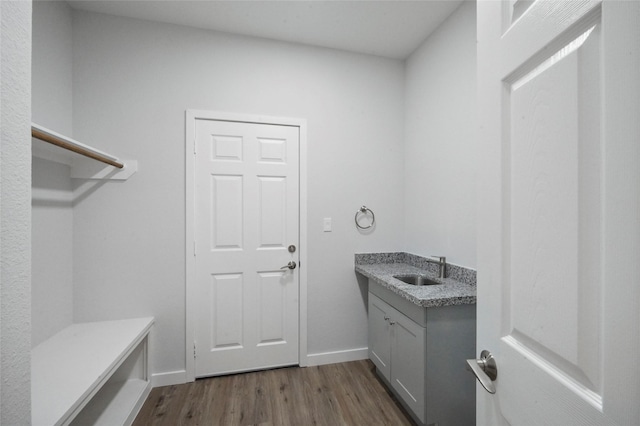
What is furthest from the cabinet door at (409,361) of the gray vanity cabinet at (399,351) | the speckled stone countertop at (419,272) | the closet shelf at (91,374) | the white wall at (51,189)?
the white wall at (51,189)

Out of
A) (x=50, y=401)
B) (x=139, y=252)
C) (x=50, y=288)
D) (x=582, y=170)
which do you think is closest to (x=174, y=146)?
(x=139, y=252)

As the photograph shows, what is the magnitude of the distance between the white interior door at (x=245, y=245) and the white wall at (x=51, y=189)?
0.86 meters

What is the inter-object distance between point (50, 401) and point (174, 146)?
1664mm

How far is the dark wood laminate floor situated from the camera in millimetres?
1724

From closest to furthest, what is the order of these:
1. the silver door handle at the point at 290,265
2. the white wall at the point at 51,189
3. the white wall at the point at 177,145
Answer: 1. the white wall at the point at 51,189
2. the white wall at the point at 177,145
3. the silver door handle at the point at 290,265

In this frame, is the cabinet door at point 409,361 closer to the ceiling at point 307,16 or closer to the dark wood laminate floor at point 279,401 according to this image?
the dark wood laminate floor at point 279,401

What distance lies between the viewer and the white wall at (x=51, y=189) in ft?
5.37

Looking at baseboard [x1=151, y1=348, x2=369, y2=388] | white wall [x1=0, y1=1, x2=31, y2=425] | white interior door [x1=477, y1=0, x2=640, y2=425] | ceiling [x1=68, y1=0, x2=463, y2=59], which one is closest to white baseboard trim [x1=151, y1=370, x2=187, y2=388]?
baseboard [x1=151, y1=348, x2=369, y2=388]

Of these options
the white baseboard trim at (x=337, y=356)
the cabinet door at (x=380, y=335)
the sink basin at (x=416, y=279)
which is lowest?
the white baseboard trim at (x=337, y=356)

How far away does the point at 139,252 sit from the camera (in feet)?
6.82

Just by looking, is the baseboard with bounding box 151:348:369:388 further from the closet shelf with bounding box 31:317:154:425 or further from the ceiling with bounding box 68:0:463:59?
the ceiling with bounding box 68:0:463:59

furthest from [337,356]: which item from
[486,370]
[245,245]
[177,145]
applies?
[177,145]

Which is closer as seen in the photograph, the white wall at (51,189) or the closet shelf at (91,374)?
the closet shelf at (91,374)

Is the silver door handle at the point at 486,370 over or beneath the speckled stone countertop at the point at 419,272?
over
